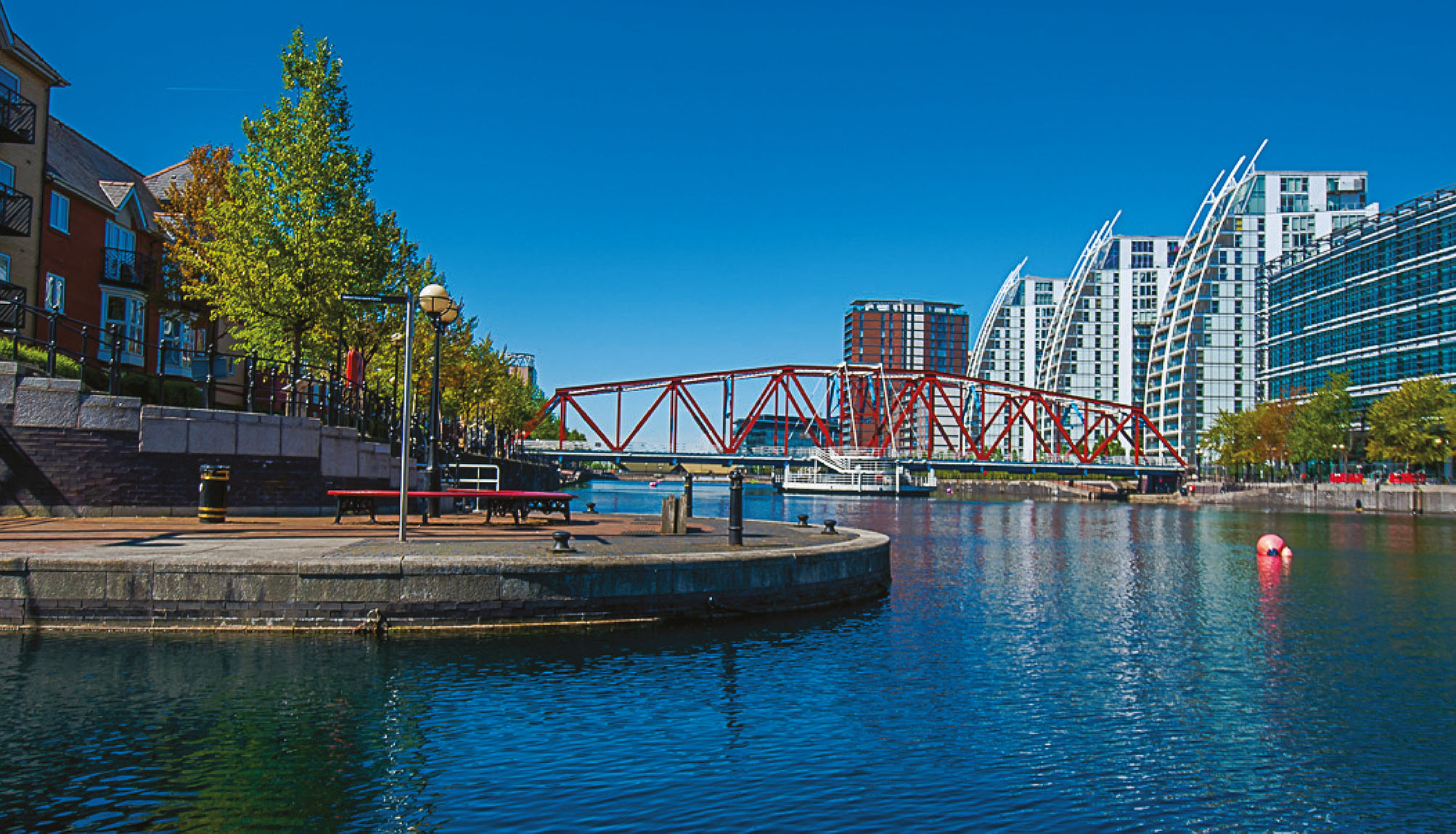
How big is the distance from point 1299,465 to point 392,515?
117 meters

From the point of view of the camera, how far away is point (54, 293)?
134 feet

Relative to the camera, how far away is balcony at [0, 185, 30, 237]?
3475 cm

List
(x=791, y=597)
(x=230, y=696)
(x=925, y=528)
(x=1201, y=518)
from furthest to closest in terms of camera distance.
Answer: (x=1201, y=518) → (x=925, y=528) → (x=791, y=597) → (x=230, y=696)

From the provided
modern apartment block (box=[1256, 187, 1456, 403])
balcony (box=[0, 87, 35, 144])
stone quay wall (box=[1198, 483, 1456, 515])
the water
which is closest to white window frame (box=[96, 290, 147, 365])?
balcony (box=[0, 87, 35, 144])

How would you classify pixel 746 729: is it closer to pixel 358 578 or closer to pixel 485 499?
pixel 358 578

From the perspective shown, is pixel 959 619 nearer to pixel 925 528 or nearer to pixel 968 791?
pixel 968 791

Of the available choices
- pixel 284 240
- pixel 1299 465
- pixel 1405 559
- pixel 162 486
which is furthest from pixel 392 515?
pixel 1299 465

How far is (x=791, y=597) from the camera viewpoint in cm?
1997

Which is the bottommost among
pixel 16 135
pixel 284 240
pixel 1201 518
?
pixel 1201 518

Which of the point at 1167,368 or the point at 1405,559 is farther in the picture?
the point at 1167,368

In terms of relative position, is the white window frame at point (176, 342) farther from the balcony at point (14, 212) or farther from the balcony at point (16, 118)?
the balcony at point (16, 118)

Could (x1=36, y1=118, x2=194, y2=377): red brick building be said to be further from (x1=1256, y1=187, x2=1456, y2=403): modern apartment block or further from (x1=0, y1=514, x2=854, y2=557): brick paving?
(x1=1256, y1=187, x2=1456, y2=403): modern apartment block

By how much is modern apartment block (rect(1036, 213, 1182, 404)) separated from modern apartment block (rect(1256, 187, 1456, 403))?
5037 cm

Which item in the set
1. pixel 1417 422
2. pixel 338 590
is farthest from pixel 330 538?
pixel 1417 422
